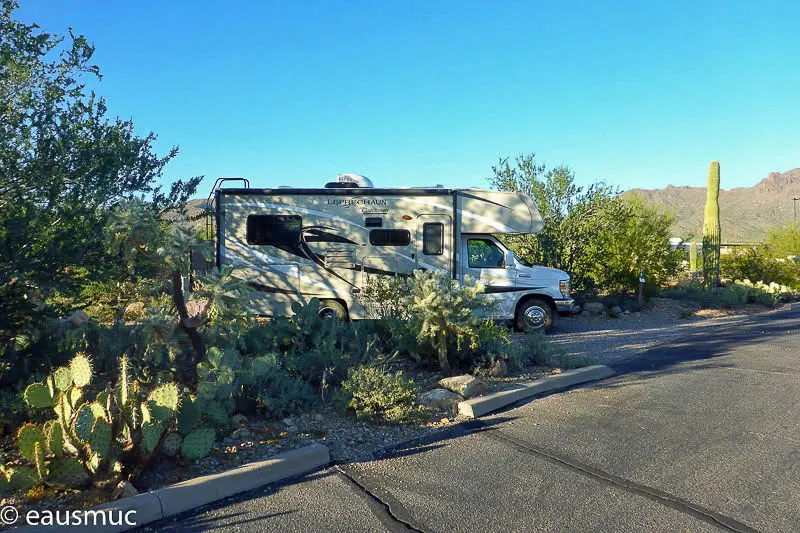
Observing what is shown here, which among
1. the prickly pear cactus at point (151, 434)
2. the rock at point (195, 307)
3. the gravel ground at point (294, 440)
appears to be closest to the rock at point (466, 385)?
the gravel ground at point (294, 440)

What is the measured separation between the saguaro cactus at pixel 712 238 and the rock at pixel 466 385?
1637 cm

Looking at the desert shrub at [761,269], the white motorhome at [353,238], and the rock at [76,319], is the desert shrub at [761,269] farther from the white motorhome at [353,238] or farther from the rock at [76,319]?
the rock at [76,319]

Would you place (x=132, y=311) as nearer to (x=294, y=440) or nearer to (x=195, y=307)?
(x=195, y=307)

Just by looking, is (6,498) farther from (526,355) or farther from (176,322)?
(526,355)

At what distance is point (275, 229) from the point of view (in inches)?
482

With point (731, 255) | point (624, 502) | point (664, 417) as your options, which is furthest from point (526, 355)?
point (731, 255)

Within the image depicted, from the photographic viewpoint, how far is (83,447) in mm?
4301

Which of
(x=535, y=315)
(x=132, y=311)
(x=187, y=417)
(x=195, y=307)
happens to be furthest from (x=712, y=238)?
(x=187, y=417)

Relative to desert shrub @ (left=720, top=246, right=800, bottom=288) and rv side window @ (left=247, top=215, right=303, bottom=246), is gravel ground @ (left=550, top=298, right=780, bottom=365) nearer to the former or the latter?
desert shrub @ (left=720, top=246, right=800, bottom=288)

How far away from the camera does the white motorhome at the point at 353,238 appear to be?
40.0ft

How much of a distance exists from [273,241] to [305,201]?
1040mm

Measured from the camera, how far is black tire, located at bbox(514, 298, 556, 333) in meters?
12.9

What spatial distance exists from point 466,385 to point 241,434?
2634mm

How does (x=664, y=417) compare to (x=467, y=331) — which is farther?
(x=467, y=331)
